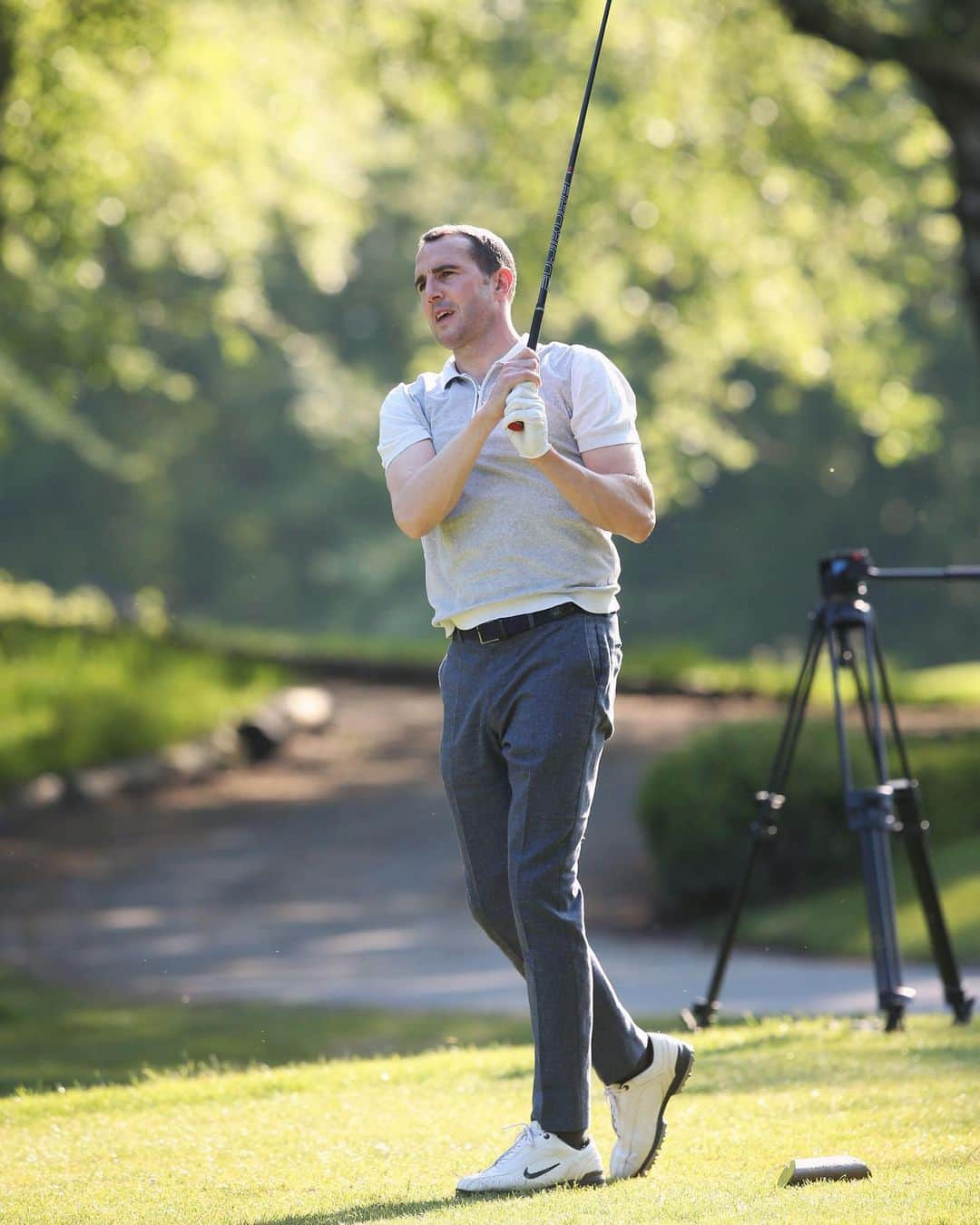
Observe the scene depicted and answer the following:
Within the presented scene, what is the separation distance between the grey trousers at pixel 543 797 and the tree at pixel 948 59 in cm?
850

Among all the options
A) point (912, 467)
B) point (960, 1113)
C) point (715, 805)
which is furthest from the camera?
point (912, 467)

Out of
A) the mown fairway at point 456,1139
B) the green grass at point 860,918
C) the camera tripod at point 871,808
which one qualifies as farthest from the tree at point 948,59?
the mown fairway at point 456,1139

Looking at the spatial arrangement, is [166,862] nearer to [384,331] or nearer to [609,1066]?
[609,1066]

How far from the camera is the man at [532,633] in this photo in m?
3.68

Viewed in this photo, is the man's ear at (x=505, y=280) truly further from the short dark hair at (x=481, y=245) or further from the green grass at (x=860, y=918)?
the green grass at (x=860, y=918)

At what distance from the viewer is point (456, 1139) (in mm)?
4387

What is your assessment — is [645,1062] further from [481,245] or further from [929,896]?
[929,896]

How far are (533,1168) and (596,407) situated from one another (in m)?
1.55

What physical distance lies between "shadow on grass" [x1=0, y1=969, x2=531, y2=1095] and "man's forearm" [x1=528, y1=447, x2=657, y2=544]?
355cm

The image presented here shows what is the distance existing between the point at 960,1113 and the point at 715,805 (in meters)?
6.25

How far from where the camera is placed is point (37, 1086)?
5.88m

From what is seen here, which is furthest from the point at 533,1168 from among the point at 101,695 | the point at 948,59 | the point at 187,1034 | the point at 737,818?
the point at 101,695

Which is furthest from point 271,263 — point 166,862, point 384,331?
point 166,862

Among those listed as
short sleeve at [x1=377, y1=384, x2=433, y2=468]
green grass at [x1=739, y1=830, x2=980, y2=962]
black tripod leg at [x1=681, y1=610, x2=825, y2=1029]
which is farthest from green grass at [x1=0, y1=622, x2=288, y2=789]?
short sleeve at [x1=377, y1=384, x2=433, y2=468]
